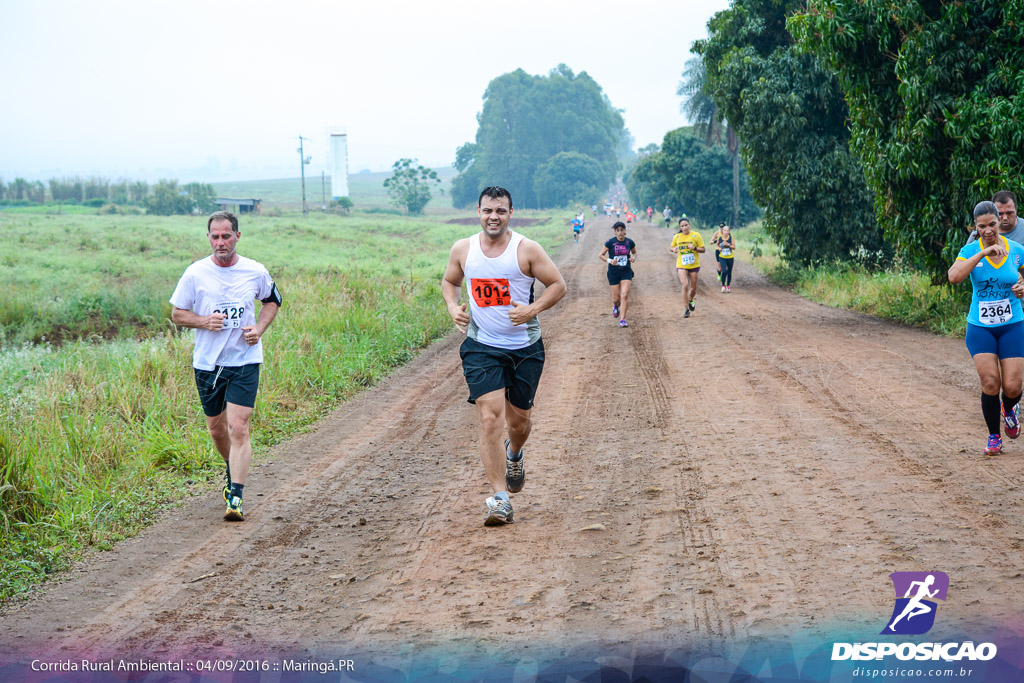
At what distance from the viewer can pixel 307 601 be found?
15.2 feet

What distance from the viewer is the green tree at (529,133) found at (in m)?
123

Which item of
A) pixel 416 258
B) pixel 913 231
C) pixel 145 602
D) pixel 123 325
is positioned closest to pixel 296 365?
pixel 145 602

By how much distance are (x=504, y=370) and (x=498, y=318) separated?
35 cm

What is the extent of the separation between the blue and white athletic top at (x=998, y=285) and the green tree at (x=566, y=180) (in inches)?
4325

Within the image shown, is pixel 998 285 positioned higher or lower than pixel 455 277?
lower

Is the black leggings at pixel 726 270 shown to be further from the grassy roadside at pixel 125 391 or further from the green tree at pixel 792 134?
the grassy roadside at pixel 125 391

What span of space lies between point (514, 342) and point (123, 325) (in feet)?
64.5

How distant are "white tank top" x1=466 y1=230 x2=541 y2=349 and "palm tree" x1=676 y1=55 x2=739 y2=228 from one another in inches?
1562

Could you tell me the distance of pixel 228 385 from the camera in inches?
237

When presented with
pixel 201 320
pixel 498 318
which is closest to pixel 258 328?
pixel 201 320

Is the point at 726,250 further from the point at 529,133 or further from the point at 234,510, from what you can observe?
the point at 529,133

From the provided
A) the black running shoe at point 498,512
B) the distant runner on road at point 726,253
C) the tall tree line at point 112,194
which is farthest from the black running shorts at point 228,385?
the tall tree line at point 112,194

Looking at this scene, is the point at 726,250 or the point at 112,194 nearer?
the point at 726,250

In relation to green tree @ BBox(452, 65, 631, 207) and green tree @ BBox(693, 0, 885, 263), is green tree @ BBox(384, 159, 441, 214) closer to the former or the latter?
green tree @ BBox(452, 65, 631, 207)
